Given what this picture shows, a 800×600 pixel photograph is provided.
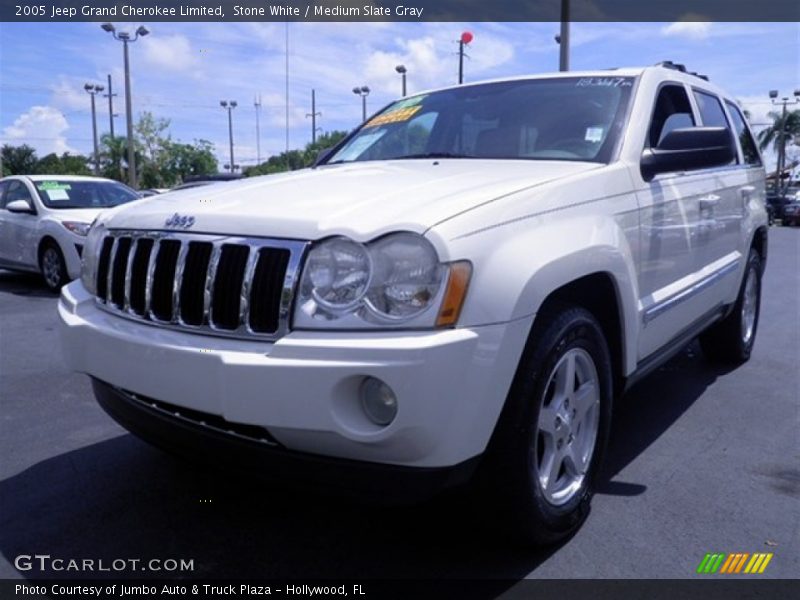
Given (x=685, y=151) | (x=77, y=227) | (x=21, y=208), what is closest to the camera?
(x=685, y=151)

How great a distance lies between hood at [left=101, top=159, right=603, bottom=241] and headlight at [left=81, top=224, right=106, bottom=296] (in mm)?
81

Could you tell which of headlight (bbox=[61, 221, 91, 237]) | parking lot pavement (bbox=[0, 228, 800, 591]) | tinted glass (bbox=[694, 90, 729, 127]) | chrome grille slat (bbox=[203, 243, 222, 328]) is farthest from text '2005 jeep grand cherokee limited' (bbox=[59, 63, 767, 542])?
headlight (bbox=[61, 221, 91, 237])

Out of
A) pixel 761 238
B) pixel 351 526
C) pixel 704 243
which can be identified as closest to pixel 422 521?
pixel 351 526

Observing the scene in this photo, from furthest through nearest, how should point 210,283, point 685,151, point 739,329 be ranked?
1. point 739,329
2. point 685,151
3. point 210,283

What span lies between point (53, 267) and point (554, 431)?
825 centimetres

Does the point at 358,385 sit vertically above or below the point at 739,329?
above

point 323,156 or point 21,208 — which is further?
point 21,208

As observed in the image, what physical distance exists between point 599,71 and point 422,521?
8.09ft

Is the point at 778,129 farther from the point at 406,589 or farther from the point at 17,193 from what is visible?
the point at 406,589

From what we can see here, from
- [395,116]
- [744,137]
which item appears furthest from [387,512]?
[744,137]

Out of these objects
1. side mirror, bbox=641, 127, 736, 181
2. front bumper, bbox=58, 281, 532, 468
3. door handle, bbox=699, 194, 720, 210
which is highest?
side mirror, bbox=641, 127, 736, 181

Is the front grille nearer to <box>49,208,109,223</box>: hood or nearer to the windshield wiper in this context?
the windshield wiper

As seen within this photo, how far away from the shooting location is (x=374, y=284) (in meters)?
2.23

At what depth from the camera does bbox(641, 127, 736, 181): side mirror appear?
10.6 ft
